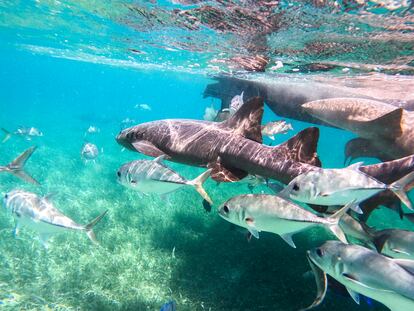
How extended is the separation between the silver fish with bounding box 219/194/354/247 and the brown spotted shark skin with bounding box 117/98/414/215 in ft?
1.93

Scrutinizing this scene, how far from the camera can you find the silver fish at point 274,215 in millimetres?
3682

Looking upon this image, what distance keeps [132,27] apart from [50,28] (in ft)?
37.5

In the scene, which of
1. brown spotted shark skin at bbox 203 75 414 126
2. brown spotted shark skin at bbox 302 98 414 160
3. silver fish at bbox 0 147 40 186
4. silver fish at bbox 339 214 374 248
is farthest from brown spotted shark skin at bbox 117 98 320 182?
brown spotted shark skin at bbox 203 75 414 126

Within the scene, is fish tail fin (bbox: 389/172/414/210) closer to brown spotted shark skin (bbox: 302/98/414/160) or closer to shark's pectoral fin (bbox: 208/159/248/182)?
brown spotted shark skin (bbox: 302/98/414/160)

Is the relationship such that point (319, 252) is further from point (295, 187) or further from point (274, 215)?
point (295, 187)

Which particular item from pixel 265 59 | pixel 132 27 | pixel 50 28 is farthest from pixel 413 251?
pixel 50 28

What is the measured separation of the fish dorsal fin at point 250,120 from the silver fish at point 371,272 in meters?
2.37

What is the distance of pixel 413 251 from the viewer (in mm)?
4586

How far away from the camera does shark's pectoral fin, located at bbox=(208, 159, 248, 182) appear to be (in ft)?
16.2

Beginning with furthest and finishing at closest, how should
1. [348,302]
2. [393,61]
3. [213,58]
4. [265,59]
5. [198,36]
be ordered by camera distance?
[213,58] < [265,59] < [198,36] < [393,61] < [348,302]

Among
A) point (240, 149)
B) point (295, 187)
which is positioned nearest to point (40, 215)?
point (240, 149)

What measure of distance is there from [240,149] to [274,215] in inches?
57.7

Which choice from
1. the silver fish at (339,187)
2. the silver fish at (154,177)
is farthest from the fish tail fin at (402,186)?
the silver fish at (154,177)

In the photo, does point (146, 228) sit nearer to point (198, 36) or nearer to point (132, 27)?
point (198, 36)
